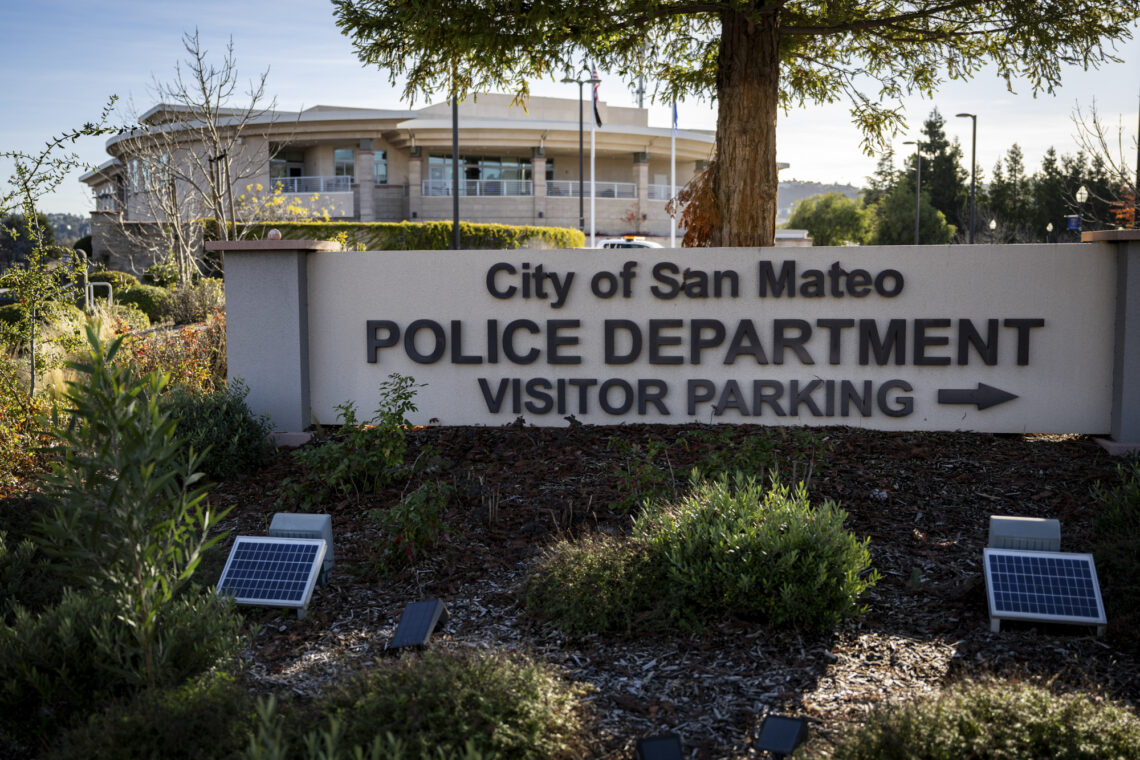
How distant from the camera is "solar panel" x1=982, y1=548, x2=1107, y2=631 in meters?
4.29

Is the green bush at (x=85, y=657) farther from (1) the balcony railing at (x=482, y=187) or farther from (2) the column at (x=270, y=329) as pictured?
(1) the balcony railing at (x=482, y=187)

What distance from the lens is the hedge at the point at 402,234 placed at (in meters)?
27.0

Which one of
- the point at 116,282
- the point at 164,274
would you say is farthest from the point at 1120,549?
the point at 164,274

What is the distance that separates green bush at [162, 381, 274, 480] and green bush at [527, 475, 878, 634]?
136 inches

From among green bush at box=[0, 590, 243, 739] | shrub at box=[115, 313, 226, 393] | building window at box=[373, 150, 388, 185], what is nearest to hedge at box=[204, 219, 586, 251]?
building window at box=[373, 150, 388, 185]

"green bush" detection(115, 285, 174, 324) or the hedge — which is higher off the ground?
the hedge

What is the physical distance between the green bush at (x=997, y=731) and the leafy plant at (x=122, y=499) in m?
2.42

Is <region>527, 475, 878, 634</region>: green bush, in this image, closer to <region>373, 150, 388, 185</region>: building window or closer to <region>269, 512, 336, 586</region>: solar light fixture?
<region>269, 512, 336, 586</region>: solar light fixture

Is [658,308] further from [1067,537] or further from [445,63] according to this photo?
[1067,537]

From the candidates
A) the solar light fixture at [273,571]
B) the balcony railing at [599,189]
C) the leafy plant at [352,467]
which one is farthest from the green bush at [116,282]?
the balcony railing at [599,189]

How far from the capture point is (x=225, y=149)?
64.7 ft

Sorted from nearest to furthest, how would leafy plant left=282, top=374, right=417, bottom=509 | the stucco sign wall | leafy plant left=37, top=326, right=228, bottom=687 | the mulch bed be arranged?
leafy plant left=37, top=326, right=228, bottom=687, the mulch bed, leafy plant left=282, top=374, right=417, bottom=509, the stucco sign wall

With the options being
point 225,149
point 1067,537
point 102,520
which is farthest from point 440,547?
point 225,149

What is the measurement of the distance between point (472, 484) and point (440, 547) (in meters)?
0.97
